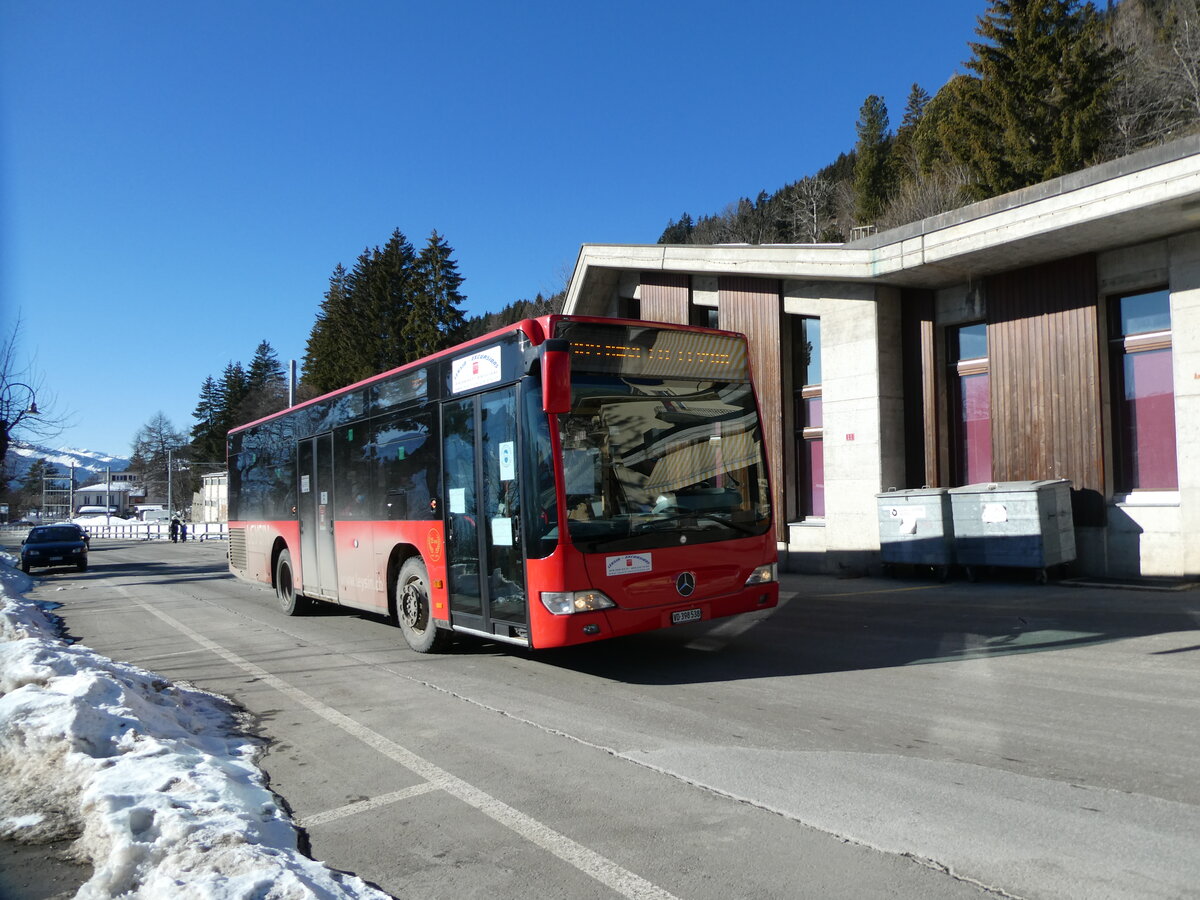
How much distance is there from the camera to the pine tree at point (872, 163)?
47.1 meters

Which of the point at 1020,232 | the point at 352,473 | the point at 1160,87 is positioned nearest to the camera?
the point at 352,473

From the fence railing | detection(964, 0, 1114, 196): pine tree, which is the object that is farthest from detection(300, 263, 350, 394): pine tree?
detection(964, 0, 1114, 196): pine tree

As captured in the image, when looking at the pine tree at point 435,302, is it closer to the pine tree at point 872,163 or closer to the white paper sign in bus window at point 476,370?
the pine tree at point 872,163

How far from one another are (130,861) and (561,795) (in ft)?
7.02

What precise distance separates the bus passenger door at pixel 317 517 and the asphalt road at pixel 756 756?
169cm

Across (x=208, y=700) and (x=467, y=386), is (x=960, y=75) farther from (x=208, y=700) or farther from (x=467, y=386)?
(x=208, y=700)

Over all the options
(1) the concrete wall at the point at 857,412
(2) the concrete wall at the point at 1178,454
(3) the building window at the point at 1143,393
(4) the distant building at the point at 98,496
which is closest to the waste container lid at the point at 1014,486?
(2) the concrete wall at the point at 1178,454

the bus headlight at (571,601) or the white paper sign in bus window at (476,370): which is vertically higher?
the white paper sign in bus window at (476,370)

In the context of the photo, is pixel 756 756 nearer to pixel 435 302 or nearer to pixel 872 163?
pixel 872 163

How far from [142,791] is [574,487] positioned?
3820 millimetres

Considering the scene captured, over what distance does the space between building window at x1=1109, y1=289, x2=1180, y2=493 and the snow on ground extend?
13.3 m

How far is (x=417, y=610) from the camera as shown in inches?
378

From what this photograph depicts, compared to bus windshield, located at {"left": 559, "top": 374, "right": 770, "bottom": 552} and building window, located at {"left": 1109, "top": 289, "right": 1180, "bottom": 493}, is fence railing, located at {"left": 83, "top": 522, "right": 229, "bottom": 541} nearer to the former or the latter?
building window, located at {"left": 1109, "top": 289, "right": 1180, "bottom": 493}

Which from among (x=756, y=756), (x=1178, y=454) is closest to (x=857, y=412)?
(x=1178, y=454)
